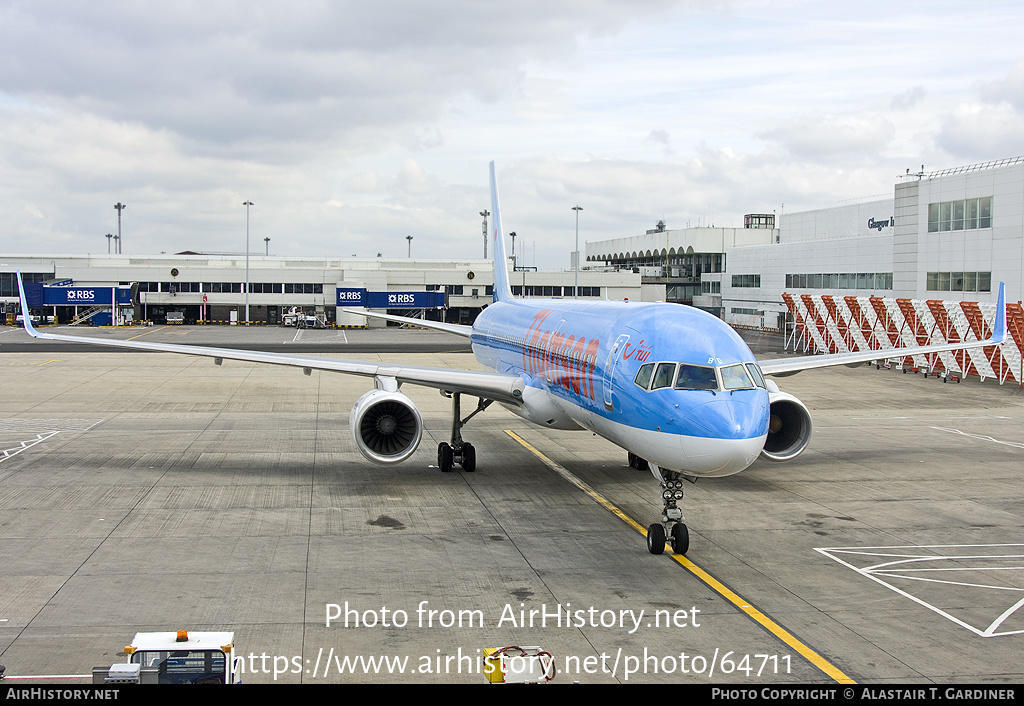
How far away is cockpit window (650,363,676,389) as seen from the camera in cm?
1562

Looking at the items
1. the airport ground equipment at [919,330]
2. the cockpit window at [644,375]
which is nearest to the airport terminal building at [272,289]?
the airport ground equipment at [919,330]

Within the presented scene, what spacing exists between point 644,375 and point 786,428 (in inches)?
262

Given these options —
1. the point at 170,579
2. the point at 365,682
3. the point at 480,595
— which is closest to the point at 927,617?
the point at 480,595

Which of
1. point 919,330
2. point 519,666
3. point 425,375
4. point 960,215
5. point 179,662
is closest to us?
point 179,662

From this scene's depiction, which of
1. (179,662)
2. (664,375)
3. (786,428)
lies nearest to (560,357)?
(786,428)

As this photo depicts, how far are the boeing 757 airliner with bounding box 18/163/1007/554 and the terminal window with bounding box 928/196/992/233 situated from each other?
26.5 metres

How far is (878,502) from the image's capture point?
2097cm

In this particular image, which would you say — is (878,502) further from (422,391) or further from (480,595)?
(422,391)

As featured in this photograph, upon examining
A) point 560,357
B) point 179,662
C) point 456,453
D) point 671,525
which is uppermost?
point 560,357

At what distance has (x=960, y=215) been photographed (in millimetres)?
54531

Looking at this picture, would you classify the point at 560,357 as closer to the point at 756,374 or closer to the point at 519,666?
the point at 756,374

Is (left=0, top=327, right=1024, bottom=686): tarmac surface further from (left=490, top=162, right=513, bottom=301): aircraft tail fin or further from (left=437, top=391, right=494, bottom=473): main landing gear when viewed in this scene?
(left=490, top=162, right=513, bottom=301): aircraft tail fin

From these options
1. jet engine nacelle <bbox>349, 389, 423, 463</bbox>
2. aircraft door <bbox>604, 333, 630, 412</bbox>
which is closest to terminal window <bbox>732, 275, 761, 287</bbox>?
jet engine nacelle <bbox>349, 389, 423, 463</bbox>

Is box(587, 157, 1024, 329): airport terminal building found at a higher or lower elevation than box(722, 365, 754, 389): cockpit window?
higher
